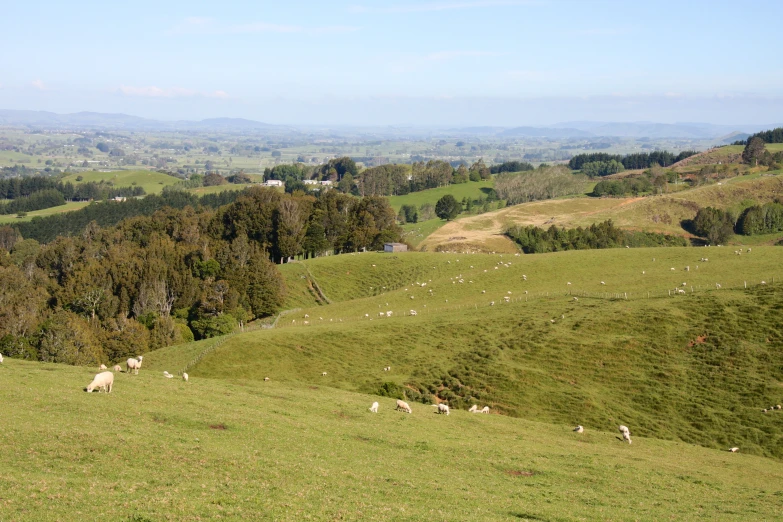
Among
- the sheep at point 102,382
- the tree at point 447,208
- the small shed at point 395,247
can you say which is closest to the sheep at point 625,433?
the sheep at point 102,382

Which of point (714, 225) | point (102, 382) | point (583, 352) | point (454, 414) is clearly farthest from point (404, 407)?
point (714, 225)

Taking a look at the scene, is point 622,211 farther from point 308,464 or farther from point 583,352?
point 308,464

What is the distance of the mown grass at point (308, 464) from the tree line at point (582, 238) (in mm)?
84914

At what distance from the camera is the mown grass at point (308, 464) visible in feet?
58.0

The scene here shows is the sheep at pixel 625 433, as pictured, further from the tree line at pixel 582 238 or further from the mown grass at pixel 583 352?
the tree line at pixel 582 238

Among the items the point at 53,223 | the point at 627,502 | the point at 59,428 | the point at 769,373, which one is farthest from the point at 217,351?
the point at 53,223

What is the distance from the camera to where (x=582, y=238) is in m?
119

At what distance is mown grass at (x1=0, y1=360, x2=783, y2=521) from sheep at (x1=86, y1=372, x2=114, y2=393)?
0.69 metres

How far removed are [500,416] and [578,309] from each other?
69.9ft

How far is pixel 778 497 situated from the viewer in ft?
81.9

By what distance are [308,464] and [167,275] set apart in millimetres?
68409

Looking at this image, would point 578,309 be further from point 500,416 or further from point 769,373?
point 500,416

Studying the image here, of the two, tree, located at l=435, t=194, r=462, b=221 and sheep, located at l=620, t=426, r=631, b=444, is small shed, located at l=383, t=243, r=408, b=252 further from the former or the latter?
sheep, located at l=620, t=426, r=631, b=444

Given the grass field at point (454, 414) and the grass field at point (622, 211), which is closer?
the grass field at point (454, 414)
